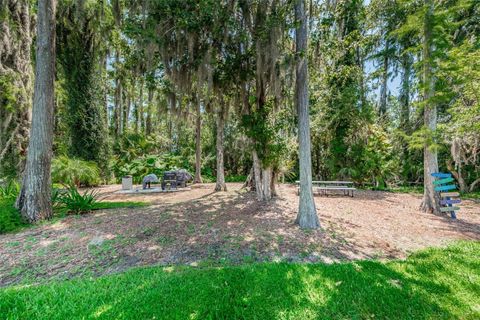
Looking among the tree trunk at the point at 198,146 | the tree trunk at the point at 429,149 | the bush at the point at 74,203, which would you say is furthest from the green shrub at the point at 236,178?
the tree trunk at the point at 429,149

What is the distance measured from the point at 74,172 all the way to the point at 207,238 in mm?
8048

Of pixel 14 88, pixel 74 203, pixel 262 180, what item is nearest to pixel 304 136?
pixel 262 180

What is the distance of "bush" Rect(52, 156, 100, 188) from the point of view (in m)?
8.73

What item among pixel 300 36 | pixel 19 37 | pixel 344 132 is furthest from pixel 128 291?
pixel 344 132

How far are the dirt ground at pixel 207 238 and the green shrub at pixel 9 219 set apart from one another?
0.98 ft

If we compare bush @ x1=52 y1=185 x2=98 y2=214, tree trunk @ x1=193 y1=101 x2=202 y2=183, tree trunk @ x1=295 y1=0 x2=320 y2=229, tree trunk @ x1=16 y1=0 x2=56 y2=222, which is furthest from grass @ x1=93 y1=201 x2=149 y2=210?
tree trunk @ x1=193 y1=101 x2=202 y2=183

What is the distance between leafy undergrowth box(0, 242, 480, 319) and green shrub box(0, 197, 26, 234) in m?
2.76

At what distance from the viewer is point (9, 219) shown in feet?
14.6

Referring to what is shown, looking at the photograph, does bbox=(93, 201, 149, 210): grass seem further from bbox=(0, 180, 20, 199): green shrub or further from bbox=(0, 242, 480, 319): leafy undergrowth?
bbox=(0, 242, 480, 319): leafy undergrowth

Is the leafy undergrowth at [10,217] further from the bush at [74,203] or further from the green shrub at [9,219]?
the bush at [74,203]

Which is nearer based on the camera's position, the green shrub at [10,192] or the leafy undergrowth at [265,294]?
the leafy undergrowth at [265,294]

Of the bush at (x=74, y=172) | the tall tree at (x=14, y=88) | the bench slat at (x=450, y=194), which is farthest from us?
the bush at (x=74, y=172)

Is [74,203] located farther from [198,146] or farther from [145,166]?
[145,166]

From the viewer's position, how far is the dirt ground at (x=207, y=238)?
3.19m
